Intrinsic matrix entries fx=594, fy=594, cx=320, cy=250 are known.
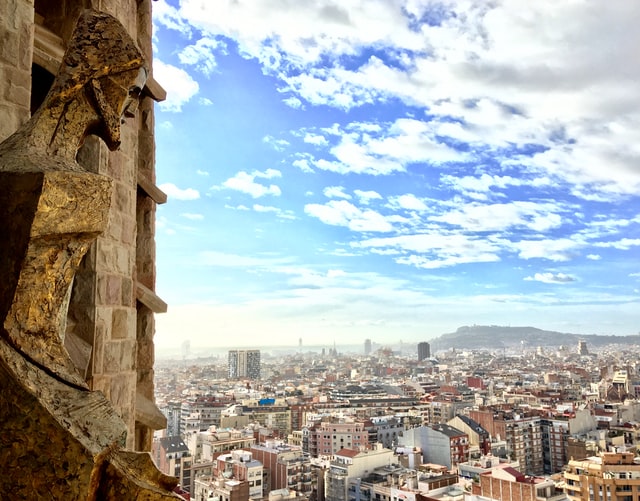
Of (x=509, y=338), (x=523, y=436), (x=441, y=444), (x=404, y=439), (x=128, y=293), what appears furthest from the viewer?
(x=509, y=338)

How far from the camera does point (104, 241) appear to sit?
1.38m

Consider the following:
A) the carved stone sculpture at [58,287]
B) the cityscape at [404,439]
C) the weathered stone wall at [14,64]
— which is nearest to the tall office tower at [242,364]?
the cityscape at [404,439]

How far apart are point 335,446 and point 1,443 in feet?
63.8

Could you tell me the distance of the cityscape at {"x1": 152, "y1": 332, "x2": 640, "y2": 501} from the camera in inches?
467

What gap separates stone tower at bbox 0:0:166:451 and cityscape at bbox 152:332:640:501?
125 inches

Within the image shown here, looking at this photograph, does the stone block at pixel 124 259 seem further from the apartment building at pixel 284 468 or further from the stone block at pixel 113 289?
the apartment building at pixel 284 468

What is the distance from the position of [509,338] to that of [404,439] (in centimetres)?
5551

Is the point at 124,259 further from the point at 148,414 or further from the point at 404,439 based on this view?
the point at 404,439

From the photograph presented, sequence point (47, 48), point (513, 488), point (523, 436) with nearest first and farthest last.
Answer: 1. point (47, 48)
2. point (513, 488)
3. point (523, 436)

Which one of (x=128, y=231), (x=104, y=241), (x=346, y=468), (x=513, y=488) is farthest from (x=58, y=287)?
(x=346, y=468)

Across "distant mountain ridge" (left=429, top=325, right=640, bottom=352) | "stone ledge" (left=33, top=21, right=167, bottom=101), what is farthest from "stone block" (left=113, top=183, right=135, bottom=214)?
"distant mountain ridge" (left=429, top=325, right=640, bottom=352)

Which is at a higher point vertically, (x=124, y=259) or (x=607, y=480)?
(x=124, y=259)

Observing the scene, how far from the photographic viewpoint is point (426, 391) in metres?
31.8

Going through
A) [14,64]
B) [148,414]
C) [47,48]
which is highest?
[47,48]
